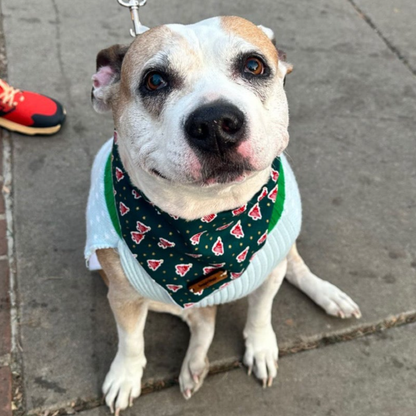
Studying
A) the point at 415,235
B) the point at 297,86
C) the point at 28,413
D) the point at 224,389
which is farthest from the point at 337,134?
the point at 28,413

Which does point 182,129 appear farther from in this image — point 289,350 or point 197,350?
point 289,350

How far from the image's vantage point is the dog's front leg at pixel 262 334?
8.70 feet

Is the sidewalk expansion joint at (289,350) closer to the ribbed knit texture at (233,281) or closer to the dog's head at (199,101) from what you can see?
the ribbed knit texture at (233,281)

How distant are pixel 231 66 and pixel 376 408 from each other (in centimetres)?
180

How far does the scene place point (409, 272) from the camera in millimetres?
3182

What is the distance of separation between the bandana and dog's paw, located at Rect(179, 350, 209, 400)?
18.1 inches

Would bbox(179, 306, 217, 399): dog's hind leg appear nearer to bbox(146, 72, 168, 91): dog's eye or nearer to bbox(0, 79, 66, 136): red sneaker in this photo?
bbox(146, 72, 168, 91): dog's eye

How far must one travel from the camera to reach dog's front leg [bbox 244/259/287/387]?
2.65m

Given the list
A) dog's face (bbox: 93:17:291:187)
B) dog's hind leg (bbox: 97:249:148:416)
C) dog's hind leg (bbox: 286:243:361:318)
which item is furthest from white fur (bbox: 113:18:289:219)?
dog's hind leg (bbox: 286:243:361:318)

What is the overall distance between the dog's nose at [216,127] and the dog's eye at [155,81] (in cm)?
31

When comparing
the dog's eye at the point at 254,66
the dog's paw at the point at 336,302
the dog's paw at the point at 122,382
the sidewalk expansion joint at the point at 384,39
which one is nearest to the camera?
the dog's eye at the point at 254,66

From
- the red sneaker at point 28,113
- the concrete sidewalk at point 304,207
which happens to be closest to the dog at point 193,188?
the concrete sidewalk at point 304,207

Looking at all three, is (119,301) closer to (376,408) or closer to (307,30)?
(376,408)

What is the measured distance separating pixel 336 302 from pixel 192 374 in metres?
0.89
